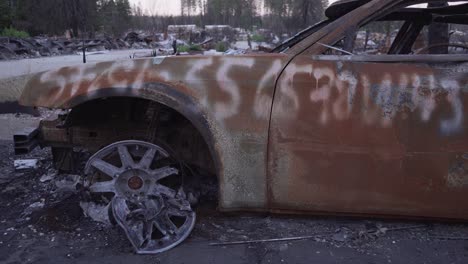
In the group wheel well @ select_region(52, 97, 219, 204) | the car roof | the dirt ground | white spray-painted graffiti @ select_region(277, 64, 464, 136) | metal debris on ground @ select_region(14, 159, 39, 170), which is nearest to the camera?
white spray-painted graffiti @ select_region(277, 64, 464, 136)

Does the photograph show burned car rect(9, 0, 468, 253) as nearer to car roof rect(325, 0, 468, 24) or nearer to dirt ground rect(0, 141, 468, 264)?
dirt ground rect(0, 141, 468, 264)

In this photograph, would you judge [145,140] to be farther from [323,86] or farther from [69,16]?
[69,16]

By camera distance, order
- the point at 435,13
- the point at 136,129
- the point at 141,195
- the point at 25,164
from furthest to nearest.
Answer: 1. the point at 25,164
2. the point at 435,13
3. the point at 136,129
4. the point at 141,195

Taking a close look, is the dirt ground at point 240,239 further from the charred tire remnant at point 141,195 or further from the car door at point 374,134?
the car door at point 374,134

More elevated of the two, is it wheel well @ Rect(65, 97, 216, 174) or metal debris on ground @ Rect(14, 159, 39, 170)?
wheel well @ Rect(65, 97, 216, 174)

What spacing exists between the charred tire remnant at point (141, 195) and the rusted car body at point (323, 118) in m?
0.35

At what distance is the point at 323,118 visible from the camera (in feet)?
8.72

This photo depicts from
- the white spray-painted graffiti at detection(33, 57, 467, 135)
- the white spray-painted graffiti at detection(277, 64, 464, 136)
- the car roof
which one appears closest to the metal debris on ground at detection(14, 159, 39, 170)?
the white spray-painted graffiti at detection(33, 57, 467, 135)

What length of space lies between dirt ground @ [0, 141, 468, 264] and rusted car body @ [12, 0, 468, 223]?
0.91ft

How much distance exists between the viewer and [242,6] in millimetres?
54062

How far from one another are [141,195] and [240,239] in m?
0.76

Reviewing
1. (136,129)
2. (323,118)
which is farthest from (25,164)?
(323,118)

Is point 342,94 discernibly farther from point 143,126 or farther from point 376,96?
point 143,126

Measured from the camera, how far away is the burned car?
2.63 m
